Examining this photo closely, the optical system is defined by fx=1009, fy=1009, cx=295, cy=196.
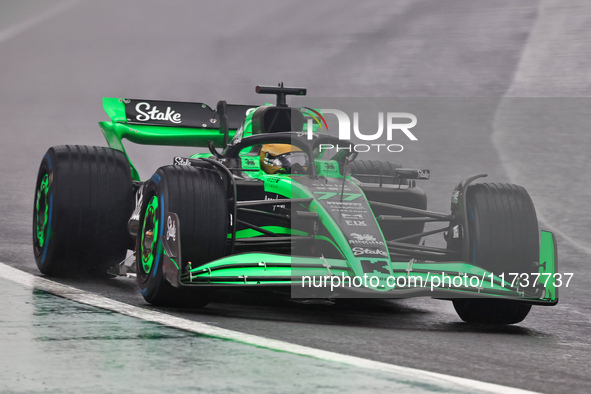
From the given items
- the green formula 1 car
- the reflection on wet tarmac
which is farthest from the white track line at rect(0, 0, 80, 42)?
the reflection on wet tarmac

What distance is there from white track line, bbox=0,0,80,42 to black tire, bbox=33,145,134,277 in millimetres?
20244

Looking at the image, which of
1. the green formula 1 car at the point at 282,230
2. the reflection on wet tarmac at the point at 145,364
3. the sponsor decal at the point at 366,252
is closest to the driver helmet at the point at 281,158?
the green formula 1 car at the point at 282,230

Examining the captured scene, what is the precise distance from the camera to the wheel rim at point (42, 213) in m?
8.08

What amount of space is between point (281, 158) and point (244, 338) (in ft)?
9.42

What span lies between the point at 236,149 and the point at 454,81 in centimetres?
1342

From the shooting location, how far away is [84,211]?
789cm

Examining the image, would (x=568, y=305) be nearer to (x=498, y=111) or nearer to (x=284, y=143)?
(x=284, y=143)

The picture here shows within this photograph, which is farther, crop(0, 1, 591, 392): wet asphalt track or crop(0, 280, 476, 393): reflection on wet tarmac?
crop(0, 1, 591, 392): wet asphalt track

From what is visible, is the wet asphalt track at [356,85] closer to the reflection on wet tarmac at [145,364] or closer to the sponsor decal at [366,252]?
the sponsor decal at [366,252]

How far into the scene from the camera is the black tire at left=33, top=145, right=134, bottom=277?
25.8ft

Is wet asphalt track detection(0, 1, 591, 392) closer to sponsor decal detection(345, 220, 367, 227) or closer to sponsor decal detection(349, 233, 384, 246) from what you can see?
sponsor decal detection(349, 233, 384, 246)

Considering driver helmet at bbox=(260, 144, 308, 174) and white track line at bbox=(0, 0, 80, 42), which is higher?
white track line at bbox=(0, 0, 80, 42)

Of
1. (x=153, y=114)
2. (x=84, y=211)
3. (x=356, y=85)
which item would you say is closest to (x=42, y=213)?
(x=84, y=211)

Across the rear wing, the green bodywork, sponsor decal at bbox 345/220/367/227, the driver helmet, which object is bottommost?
the green bodywork
